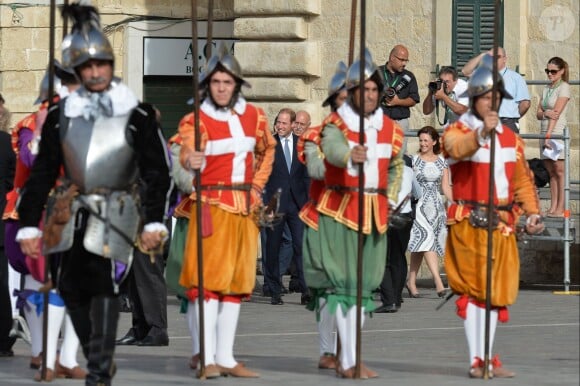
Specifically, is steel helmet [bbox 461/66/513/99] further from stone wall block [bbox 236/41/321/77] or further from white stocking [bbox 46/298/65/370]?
stone wall block [bbox 236/41/321/77]

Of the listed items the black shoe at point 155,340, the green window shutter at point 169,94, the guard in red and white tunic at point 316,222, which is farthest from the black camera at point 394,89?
the green window shutter at point 169,94

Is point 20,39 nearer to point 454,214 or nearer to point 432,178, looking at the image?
point 432,178

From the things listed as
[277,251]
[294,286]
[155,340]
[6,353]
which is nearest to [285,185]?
[277,251]

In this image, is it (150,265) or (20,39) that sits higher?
(20,39)

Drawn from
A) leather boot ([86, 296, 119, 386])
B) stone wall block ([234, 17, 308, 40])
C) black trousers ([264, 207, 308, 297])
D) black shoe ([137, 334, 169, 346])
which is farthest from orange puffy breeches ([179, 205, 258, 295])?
stone wall block ([234, 17, 308, 40])

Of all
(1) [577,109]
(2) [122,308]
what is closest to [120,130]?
(2) [122,308]

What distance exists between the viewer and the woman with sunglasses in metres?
17.6

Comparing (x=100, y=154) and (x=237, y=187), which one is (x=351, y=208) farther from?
(x=100, y=154)

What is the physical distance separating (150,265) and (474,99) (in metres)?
3.08

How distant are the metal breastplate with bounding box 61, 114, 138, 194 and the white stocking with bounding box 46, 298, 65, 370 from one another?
1.69 meters

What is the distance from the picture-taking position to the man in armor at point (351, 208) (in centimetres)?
1122

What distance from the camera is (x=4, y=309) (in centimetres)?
1289

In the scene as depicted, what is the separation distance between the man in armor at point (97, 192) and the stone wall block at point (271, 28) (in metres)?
10.7

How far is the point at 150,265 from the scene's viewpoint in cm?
1348
